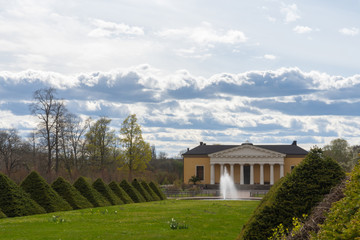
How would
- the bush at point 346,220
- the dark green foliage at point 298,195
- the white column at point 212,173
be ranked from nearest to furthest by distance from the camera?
the bush at point 346,220, the dark green foliage at point 298,195, the white column at point 212,173

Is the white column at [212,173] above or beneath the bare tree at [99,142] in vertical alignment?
beneath

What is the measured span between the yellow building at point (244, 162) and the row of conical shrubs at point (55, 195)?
5728cm

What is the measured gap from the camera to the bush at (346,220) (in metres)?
4.41

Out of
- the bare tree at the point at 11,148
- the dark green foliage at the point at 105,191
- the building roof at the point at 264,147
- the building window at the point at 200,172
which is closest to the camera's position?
the dark green foliage at the point at 105,191

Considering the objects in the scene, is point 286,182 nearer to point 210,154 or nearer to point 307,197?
point 307,197

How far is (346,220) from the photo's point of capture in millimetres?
5027

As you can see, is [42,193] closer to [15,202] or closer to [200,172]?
[15,202]

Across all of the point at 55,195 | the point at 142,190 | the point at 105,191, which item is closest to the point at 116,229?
the point at 55,195

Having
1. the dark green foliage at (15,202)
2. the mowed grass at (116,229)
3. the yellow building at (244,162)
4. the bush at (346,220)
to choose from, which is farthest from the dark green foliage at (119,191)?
the yellow building at (244,162)

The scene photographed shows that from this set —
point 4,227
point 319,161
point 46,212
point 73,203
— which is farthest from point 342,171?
point 73,203

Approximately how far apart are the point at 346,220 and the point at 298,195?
14.0 feet

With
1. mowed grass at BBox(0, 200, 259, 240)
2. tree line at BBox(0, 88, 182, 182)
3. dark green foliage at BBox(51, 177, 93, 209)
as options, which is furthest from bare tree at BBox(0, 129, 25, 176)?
mowed grass at BBox(0, 200, 259, 240)

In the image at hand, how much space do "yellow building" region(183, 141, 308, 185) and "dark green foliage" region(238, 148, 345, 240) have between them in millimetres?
84171

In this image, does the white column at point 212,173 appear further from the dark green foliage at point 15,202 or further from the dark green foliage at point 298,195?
the dark green foliage at point 298,195
